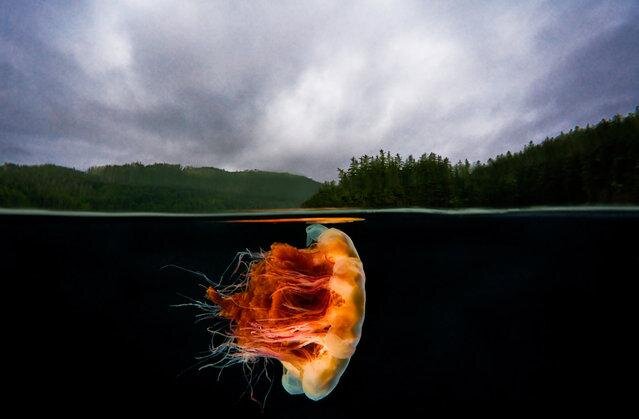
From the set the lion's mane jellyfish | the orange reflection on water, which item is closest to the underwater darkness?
the orange reflection on water

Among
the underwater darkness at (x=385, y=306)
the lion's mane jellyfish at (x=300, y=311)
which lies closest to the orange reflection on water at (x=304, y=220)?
the underwater darkness at (x=385, y=306)

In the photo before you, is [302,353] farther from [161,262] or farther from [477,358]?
Answer: [161,262]

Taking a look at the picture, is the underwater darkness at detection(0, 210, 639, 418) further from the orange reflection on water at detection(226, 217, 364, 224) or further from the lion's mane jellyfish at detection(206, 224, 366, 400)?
the lion's mane jellyfish at detection(206, 224, 366, 400)

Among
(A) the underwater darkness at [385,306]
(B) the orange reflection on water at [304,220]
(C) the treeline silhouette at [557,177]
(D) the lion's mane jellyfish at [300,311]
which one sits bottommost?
(A) the underwater darkness at [385,306]

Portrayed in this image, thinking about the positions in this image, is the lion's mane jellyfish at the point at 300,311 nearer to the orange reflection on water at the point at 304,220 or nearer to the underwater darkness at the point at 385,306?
the underwater darkness at the point at 385,306

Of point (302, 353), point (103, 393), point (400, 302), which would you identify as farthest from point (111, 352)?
point (302, 353)

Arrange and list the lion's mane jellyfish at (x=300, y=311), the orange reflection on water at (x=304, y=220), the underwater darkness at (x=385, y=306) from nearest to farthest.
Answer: the lion's mane jellyfish at (x=300, y=311) < the underwater darkness at (x=385, y=306) < the orange reflection on water at (x=304, y=220)

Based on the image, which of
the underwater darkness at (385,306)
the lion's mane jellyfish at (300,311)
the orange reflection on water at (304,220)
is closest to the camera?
the lion's mane jellyfish at (300,311)

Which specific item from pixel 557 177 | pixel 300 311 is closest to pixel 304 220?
pixel 300 311
